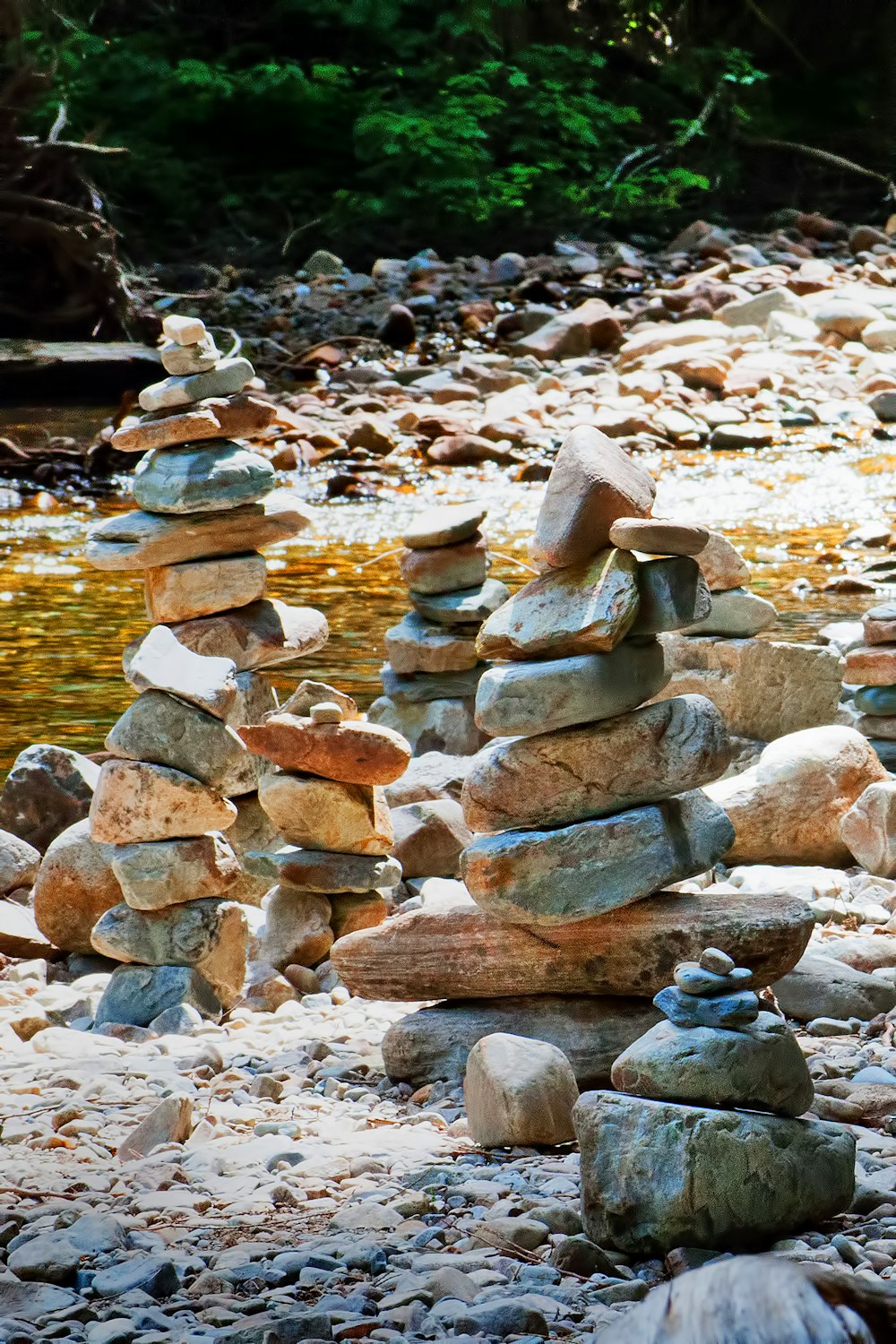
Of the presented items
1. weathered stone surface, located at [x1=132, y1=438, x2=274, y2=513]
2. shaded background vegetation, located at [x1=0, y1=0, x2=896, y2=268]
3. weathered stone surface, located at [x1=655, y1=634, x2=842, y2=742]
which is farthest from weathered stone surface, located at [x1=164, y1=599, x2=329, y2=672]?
shaded background vegetation, located at [x1=0, y1=0, x2=896, y2=268]

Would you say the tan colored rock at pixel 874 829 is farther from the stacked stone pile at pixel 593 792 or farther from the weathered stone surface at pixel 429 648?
the weathered stone surface at pixel 429 648

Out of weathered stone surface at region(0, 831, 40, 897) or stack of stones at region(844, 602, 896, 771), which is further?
stack of stones at region(844, 602, 896, 771)

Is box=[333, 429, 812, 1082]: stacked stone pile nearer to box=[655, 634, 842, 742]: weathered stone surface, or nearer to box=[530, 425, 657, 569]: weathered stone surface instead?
box=[530, 425, 657, 569]: weathered stone surface

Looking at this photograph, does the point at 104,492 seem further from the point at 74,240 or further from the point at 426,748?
the point at 426,748

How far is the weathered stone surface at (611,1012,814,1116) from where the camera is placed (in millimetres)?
2717

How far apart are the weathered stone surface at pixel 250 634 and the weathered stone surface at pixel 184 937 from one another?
1265 mm

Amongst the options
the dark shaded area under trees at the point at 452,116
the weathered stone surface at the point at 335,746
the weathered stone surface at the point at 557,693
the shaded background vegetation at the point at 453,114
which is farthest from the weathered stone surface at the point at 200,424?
the shaded background vegetation at the point at 453,114

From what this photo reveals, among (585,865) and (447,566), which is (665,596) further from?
(447,566)

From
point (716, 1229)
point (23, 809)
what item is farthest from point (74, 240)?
point (716, 1229)

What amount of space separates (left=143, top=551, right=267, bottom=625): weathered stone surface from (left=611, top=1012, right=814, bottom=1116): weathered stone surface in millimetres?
2914

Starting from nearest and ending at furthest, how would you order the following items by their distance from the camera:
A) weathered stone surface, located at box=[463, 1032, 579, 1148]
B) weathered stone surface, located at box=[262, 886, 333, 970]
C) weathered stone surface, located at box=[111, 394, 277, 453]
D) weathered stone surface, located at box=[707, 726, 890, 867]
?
→ weathered stone surface, located at box=[463, 1032, 579, 1148]
weathered stone surface, located at box=[262, 886, 333, 970]
weathered stone surface, located at box=[707, 726, 890, 867]
weathered stone surface, located at box=[111, 394, 277, 453]

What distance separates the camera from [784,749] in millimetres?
4988

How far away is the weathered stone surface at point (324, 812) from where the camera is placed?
4379 millimetres

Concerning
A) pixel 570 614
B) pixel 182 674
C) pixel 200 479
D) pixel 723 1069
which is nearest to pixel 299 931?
pixel 182 674
